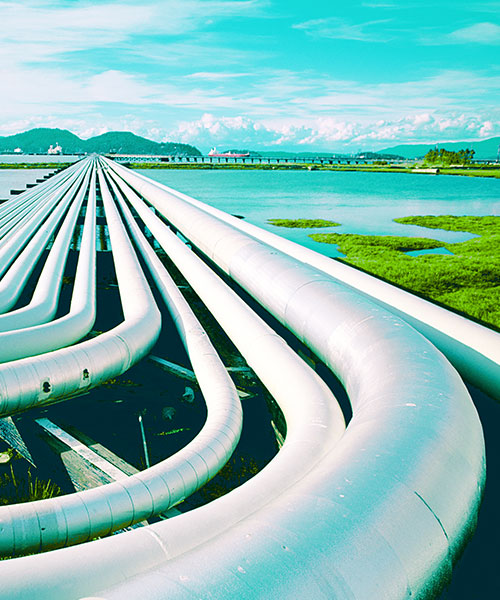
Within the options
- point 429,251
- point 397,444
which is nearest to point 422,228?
point 429,251

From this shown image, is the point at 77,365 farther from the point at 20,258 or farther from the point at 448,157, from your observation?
the point at 448,157

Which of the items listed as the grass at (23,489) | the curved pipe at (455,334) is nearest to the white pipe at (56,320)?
the grass at (23,489)

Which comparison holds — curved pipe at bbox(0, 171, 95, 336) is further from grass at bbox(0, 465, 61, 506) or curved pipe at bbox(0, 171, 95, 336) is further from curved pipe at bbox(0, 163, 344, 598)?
curved pipe at bbox(0, 163, 344, 598)

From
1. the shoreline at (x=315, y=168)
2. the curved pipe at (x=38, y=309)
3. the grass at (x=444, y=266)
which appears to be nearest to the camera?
the curved pipe at (x=38, y=309)

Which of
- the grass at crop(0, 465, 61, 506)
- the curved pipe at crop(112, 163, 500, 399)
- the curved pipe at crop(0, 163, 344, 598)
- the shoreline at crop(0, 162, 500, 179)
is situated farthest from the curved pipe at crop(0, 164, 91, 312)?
the shoreline at crop(0, 162, 500, 179)

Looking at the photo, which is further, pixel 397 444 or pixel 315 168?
pixel 315 168

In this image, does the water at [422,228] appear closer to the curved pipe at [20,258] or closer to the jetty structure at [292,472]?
the jetty structure at [292,472]
